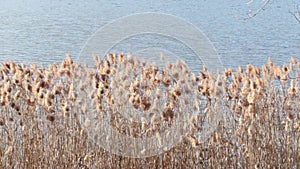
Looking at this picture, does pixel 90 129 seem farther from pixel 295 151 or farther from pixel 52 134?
pixel 295 151

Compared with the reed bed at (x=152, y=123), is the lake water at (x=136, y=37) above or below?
above

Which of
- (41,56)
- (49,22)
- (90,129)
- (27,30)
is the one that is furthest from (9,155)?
(49,22)

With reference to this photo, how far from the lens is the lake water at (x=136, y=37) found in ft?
25.3

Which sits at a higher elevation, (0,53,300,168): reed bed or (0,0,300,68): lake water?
(0,0,300,68): lake water

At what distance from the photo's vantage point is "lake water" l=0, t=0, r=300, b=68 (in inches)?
304

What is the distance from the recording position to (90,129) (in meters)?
3.50

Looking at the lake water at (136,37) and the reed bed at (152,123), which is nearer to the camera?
the reed bed at (152,123)

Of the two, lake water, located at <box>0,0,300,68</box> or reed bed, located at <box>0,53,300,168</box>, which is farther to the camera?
lake water, located at <box>0,0,300,68</box>

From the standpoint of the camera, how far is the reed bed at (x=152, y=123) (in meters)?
3.48

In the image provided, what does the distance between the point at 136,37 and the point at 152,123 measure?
4.71 m

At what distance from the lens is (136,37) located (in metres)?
8.05

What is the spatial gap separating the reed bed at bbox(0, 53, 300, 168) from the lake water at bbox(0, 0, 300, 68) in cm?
265

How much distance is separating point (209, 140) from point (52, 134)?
966 millimetres

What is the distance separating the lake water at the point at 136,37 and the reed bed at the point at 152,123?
2.65m
